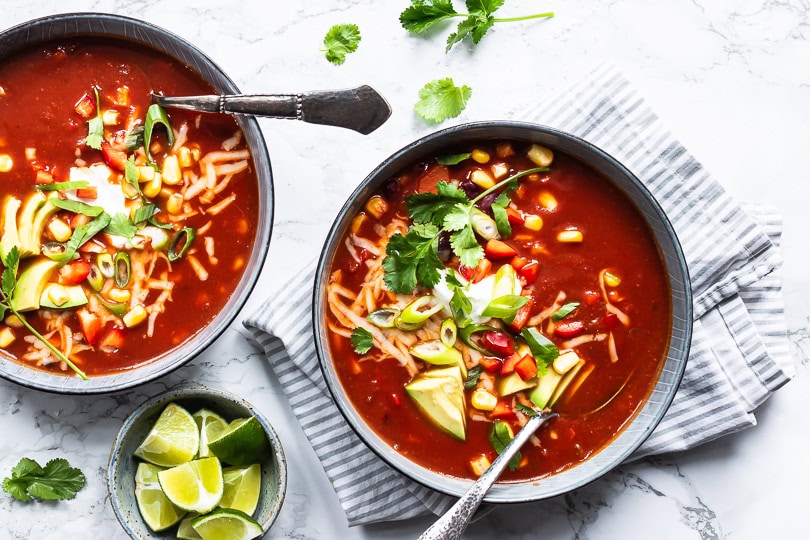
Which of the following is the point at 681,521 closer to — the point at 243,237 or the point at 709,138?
the point at 709,138

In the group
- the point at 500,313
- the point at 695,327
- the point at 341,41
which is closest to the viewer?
the point at 500,313

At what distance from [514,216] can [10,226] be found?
236 centimetres

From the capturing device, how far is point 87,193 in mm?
3777

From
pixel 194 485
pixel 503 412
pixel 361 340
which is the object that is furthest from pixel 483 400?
pixel 194 485

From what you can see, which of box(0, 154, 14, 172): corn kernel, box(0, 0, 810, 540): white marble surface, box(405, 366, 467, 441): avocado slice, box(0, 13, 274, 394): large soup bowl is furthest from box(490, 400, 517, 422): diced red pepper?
box(0, 154, 14, 172): corn kernel

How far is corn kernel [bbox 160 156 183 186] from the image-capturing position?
12.5 feet

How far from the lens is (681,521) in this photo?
13.7 ft

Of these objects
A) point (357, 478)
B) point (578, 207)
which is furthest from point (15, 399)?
point (578, 207)

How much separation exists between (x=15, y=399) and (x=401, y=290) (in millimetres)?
2165

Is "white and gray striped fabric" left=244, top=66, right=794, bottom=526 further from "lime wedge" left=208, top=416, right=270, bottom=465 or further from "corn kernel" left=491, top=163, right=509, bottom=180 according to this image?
"corn kernel" left=491, top=163, right=509, bottom=180

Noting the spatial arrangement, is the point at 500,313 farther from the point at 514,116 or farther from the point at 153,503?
the point at 153,503

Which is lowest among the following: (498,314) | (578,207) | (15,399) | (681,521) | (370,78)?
(681,521)

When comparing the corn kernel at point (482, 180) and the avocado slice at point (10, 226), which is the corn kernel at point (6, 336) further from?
the corn kernel at point (482, 180)

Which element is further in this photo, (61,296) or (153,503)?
(153,503)
